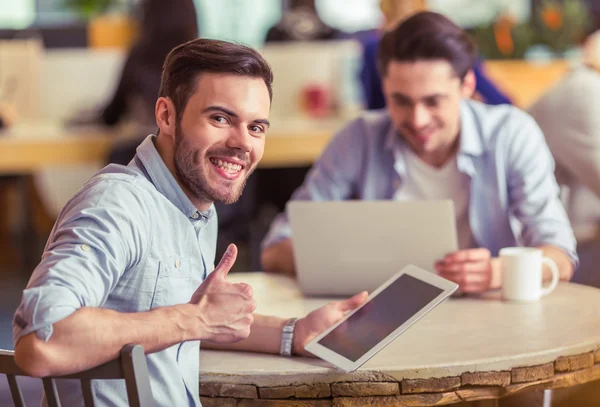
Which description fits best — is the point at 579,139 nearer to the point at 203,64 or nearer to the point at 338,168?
the point at 338,168

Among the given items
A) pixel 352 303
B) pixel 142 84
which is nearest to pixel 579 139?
pixel 352 303

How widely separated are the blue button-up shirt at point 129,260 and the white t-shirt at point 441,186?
0.88m

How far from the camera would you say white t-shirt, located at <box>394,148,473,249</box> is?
6.99 ft

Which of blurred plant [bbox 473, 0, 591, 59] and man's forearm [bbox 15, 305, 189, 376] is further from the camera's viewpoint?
blurred plant [bbox 473, 0, 591, 59]

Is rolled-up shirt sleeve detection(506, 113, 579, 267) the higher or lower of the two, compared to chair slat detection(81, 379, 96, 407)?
lower

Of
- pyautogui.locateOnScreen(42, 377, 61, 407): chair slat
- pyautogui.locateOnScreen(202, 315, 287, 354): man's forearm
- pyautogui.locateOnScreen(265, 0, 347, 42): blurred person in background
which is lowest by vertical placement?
pyautogui.locateOnScreen(265, 0, 347, 42): blurred person in background

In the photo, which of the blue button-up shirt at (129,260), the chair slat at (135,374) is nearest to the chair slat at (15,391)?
the blue button-up shirt at (129,260)

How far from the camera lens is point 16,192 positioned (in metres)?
5.91

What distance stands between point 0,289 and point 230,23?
335cm

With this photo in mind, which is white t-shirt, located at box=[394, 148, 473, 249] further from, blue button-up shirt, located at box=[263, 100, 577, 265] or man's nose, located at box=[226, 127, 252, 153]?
man's nose, located at box=[226, 127, 252, 153]

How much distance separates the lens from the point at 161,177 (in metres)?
1.28

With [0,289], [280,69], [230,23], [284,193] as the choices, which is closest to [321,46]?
[280,69]

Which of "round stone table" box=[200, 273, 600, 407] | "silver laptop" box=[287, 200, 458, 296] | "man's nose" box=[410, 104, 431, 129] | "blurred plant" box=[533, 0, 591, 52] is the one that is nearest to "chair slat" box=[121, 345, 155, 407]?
"round stone table" box=[200, 273, 600, 407]

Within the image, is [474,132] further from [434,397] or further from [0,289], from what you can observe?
[0,289]
